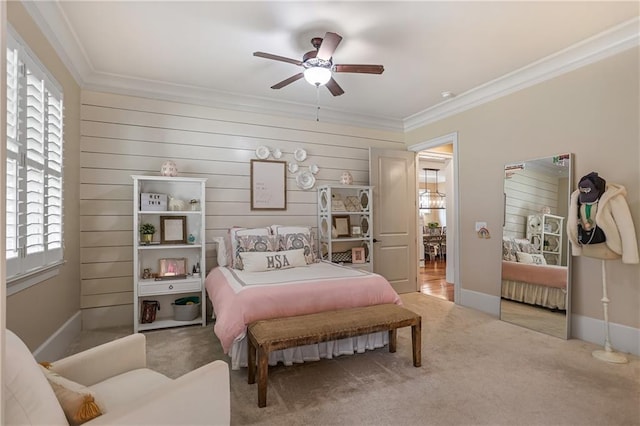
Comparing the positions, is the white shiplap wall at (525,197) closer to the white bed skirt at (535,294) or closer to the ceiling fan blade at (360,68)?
the white bed skirt at (535,294)

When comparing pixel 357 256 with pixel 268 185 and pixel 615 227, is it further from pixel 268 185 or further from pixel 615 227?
pixel 615 227

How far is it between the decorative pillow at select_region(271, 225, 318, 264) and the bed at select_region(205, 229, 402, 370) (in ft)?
2.18

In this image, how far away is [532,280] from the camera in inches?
139

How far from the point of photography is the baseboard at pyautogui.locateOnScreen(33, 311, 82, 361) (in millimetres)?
2490

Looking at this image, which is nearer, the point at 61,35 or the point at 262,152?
the point at 61,35

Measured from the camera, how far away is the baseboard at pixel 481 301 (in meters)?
3.96

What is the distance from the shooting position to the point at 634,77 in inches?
110

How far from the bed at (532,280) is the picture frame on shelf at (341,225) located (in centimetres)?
203

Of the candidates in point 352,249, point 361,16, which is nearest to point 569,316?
point 352,249

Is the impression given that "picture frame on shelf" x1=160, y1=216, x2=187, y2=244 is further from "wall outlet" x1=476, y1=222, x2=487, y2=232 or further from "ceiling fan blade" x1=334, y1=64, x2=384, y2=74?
"wall outlet" x1=476, y1=222, x2=487, y2=232

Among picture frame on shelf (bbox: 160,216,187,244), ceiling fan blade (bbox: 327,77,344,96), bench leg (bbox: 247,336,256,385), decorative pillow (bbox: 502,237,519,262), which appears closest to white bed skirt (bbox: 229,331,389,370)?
bench leg (bbox: 247,336,256,385)

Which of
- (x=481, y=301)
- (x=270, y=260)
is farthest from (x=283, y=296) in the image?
(x=481, y=301)

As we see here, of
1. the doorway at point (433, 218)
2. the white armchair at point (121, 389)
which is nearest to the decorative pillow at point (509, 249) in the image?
the doorway at point (433, 218)

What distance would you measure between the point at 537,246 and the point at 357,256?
7.11 feet
